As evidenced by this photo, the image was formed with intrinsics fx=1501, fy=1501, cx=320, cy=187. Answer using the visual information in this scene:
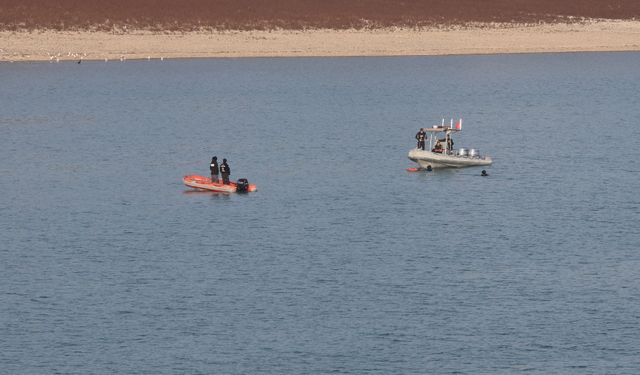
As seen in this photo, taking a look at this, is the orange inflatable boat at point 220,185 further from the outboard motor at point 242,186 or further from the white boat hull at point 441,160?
the white boat hull at point 441,160

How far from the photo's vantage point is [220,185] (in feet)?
266

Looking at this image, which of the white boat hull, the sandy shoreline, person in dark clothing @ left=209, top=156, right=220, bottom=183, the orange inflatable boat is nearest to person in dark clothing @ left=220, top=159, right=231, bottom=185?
the orange inflatable boat

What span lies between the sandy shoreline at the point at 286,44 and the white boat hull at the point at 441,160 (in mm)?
89688

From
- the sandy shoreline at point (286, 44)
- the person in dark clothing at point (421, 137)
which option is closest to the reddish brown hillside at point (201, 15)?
the sandy shoreline at point (286, 44)

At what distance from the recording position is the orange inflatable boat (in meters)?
81.0

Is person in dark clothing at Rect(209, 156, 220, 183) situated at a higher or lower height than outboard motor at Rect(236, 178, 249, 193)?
higher

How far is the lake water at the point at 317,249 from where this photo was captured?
50.8m

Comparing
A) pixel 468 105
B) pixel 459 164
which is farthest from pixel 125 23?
pixel 459 164

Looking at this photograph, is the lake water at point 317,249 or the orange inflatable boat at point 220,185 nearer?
the lake water at point 317,249

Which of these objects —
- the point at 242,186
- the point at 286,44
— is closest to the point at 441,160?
the point at 242,186

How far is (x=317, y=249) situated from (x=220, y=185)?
16.1 meters

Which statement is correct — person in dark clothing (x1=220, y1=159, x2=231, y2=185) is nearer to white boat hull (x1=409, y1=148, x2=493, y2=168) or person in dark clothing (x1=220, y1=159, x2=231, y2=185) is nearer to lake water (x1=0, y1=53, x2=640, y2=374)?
lake water (x1=0, y1=53, x2=640, y2=374)

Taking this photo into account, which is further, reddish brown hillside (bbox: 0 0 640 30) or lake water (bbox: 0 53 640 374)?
reddish brown hillside (bbox: 0 0 640 30)

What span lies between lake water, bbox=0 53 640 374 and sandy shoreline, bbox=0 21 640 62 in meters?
49.9
